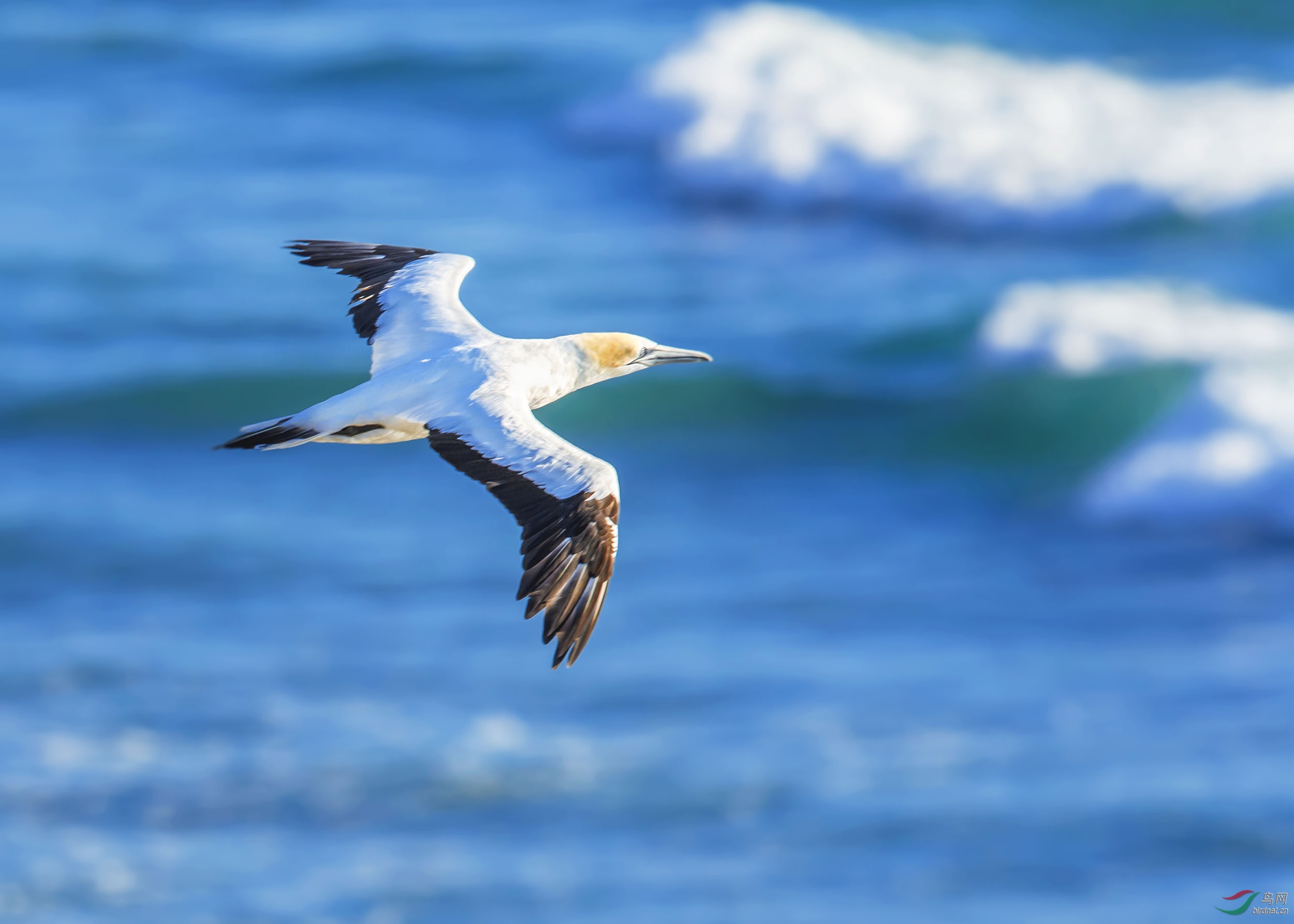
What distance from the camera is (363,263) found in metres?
10.9

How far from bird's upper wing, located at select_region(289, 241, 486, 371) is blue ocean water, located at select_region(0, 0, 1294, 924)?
6.21 metres

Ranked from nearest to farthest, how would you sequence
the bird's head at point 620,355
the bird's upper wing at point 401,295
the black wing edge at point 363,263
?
the bird's head at point 620,355 < the bird's upper wing at point 401,295 < the black wing edge at point 363,263

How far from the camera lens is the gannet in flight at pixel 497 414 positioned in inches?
317

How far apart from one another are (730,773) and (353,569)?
550 cm

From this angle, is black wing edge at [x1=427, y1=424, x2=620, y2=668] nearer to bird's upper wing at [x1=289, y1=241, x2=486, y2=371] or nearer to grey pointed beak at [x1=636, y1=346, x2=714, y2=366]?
bird's upper wing at [x1=289, y1=241, x2=486, y2=371]

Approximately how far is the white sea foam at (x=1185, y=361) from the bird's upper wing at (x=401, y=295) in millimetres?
12344

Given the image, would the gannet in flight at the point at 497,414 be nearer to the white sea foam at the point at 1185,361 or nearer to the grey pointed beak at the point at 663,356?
the grey pointed beak at the point at 663,356

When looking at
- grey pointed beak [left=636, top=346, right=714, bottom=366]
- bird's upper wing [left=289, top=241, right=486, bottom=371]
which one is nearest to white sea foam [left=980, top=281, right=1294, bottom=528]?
grey pointed beak [left=636, top=346, right=714, bottom=366]

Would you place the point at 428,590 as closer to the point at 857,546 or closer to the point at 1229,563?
the point at 857,546

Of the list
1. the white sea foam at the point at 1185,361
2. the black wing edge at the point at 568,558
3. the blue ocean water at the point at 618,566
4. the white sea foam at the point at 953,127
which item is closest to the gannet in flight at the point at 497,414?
the black wing edge at the point at 568,558

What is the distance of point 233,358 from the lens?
25.1 m

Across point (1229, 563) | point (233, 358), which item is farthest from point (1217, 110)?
point (233, 358)

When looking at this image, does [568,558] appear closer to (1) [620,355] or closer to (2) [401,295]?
(1) [620,355]

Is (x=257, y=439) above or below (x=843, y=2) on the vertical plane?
below
